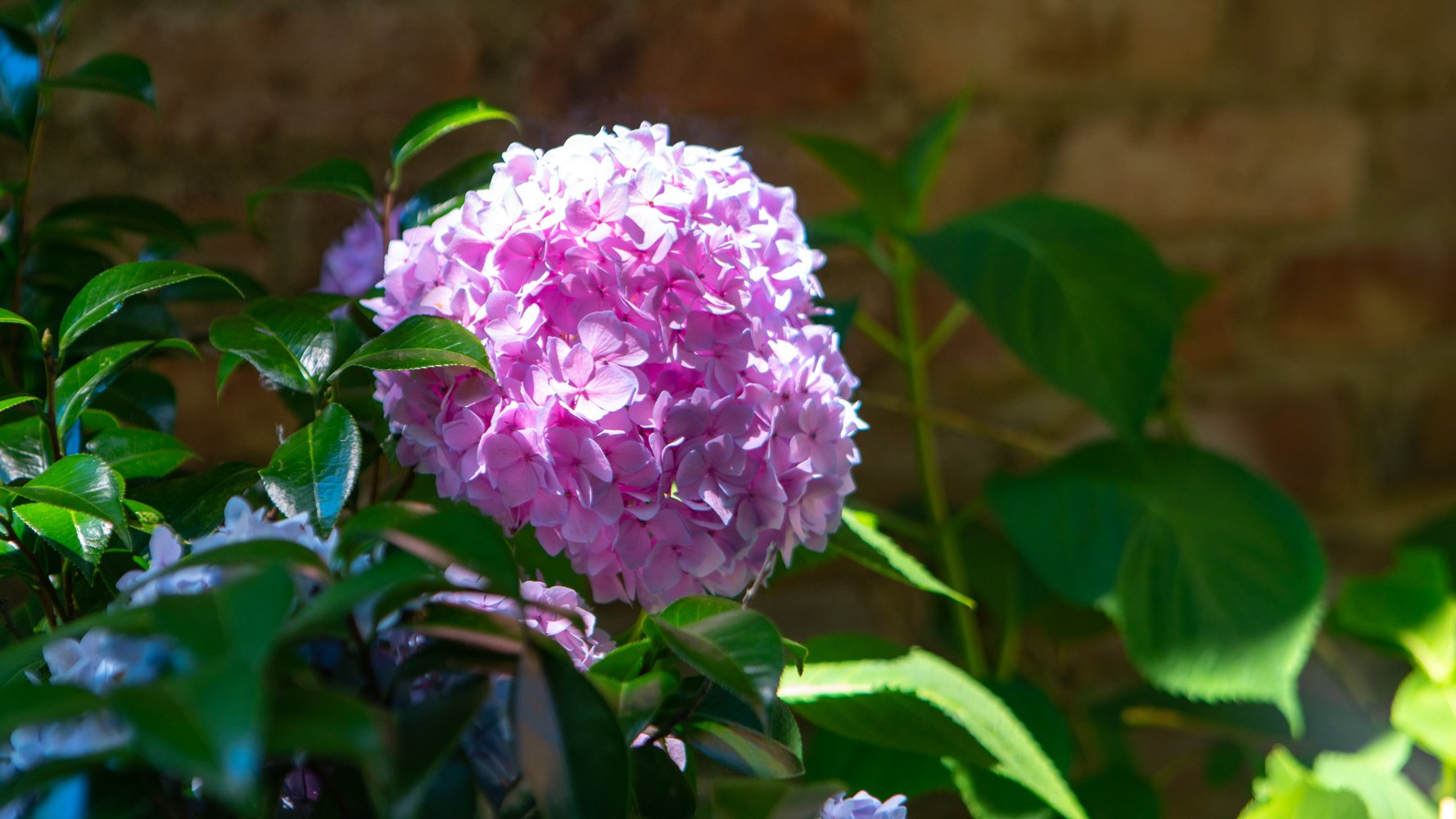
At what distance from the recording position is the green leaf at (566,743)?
0.25 metres

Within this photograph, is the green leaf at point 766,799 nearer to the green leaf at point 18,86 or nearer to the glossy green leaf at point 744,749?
the glossy green leaf at point 744,749

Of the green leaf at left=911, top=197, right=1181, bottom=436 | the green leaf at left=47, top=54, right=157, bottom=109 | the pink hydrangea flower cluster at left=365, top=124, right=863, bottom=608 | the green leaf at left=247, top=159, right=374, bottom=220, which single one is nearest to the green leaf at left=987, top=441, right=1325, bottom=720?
the green leaf at left=911, top=197, right=1181, bottom=436

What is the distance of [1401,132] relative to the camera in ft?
3.70

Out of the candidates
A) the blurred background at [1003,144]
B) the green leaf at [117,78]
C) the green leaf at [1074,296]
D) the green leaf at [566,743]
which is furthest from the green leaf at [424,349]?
the blurred background at [1003,144]

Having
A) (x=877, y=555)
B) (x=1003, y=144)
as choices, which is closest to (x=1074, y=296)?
(x=877, y=555)

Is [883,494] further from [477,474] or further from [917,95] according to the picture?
[477,474]

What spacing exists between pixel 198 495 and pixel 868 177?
0.52m

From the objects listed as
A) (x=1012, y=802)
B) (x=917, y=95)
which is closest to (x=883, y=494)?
(x=917, y=95)

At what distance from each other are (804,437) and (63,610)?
0.27 metres

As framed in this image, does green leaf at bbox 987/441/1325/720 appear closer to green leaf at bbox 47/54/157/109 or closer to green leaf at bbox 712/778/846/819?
green leaf at bbox 712/778/846/819

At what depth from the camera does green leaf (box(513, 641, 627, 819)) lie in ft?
0.83

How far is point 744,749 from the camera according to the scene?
319 mm

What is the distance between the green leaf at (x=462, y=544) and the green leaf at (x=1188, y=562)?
0.52 metres

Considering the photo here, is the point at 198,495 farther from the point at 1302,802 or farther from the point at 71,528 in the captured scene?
the point at 1302,802
